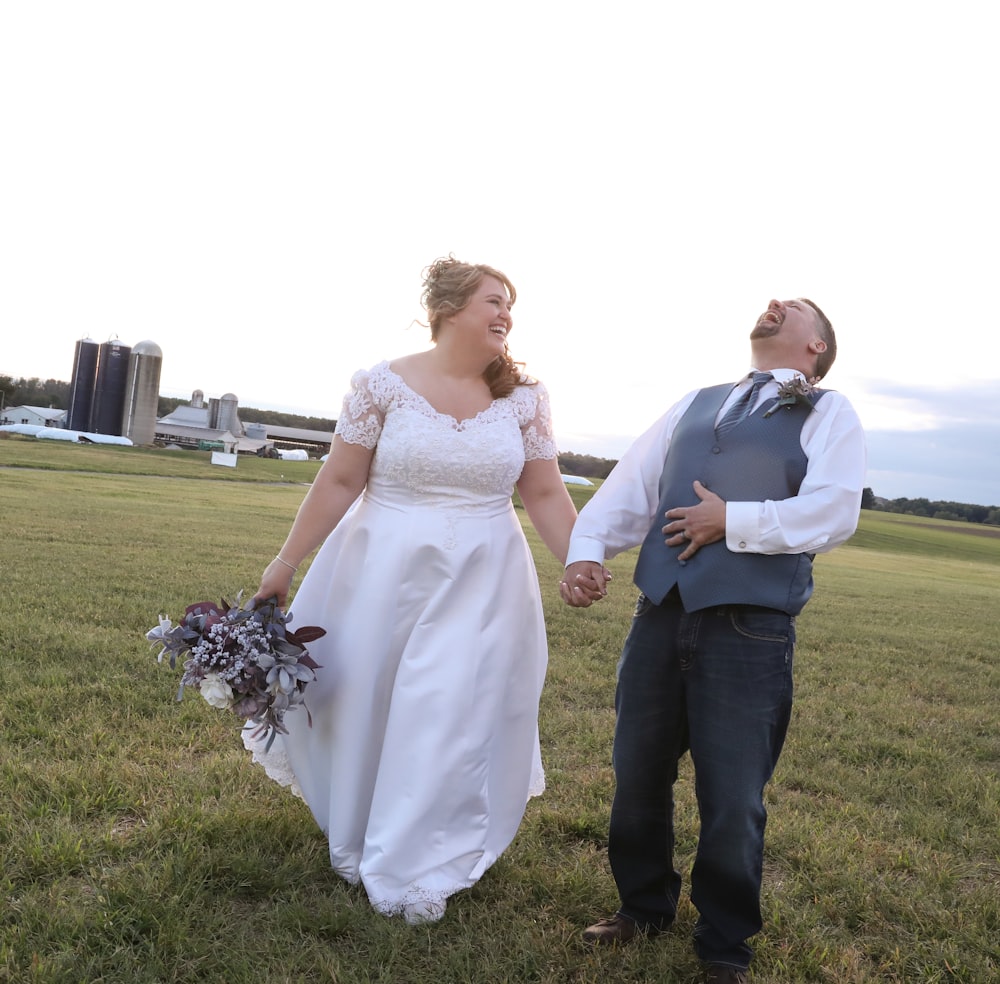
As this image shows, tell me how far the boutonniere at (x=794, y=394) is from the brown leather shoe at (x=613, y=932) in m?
1.99

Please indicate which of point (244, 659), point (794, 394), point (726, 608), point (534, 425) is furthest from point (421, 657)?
point (794, 394)

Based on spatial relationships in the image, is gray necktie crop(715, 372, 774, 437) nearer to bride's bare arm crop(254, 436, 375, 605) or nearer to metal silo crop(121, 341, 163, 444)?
bride's bare arm crop(254, 436, 375, 605)

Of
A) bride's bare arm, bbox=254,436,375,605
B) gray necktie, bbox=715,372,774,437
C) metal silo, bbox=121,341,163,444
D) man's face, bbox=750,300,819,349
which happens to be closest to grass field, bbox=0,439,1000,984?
bride's bare arm, bbox=254,436,375,605

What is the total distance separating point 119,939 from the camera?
3.06m

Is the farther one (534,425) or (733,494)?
(534,425)

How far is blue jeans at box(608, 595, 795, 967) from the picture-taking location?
9.73 ft

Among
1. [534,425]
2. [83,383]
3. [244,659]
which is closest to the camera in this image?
[244,659]

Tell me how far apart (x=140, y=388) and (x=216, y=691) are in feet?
222

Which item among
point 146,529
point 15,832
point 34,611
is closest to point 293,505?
point 146,529

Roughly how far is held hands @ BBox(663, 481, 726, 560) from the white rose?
6.11 feet

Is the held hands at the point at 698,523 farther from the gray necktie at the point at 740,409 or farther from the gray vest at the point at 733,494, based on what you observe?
the gray necktie at the point at 740,409

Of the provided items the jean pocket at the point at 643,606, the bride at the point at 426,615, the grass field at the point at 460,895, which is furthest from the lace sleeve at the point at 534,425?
the grass field at the point at 460,895

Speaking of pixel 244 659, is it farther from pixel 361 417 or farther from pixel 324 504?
pixel 361 417

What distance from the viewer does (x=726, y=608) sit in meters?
2.99
